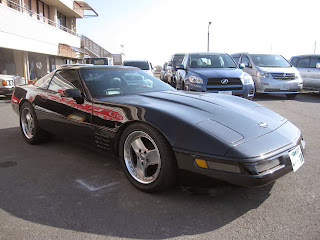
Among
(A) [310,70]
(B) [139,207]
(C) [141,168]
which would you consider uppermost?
(A) [310,70]

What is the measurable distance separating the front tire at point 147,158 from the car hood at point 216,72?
5.21 metres

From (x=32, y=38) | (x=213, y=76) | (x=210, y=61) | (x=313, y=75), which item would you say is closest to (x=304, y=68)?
(x=313, y=75)

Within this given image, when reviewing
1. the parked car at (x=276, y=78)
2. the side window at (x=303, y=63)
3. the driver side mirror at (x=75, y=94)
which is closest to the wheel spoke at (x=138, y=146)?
the driver side mirror at (x=75, y=94)

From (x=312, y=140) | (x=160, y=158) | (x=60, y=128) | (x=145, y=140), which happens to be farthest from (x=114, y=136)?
(x=312, y=140)

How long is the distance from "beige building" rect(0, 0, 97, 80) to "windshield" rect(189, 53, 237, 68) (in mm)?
9884

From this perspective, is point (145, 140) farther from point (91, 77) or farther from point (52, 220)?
point (91, 77)

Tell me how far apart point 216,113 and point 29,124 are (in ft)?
10.5

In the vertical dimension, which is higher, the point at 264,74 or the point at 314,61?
the point at 314,61

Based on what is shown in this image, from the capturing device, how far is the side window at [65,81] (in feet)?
11.5

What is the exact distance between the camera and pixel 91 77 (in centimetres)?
352

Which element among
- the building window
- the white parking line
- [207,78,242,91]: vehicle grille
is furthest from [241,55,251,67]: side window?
the building window

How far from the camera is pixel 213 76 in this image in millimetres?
7512

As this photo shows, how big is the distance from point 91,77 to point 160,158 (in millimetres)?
1651

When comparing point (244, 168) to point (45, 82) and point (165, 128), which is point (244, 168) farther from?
point (45, 82)
